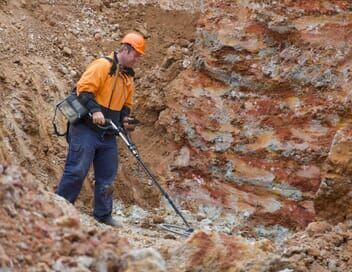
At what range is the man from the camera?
7059 mm

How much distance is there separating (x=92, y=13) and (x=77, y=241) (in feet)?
21.5

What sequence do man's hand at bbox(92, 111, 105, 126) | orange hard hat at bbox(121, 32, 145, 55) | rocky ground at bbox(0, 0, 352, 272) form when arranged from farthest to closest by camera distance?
rocky ground at bbox(0, 0, 352, 272) → orange hard hat at bbox(121, 32, 145, 55) → man's hand at bbox(92, 111, 105, 126)

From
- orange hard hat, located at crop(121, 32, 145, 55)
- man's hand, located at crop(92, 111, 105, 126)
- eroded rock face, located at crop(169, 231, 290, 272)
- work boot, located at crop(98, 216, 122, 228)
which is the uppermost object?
orange hard hat, located at crop(121, 32, 145, 55)

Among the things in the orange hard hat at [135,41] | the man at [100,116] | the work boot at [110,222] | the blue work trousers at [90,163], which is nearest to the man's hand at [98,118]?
the man at [100,116]

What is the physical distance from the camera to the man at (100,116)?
23.2 feet

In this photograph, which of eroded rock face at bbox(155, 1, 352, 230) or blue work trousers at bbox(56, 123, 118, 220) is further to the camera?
eroded rock face at bbox(155, 1, 352, 230)

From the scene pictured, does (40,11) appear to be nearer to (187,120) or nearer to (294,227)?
(187,120)

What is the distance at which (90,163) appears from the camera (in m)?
7.29

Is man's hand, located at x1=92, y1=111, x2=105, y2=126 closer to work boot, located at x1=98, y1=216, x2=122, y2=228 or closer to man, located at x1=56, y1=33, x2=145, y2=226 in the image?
man, located at x1=56, y1=33, x2=145, y2=226

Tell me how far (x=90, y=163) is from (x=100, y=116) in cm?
55

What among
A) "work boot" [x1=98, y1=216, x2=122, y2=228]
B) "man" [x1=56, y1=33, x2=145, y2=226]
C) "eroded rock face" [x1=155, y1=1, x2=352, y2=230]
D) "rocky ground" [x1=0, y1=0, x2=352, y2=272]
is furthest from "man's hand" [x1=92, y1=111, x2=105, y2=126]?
"eroded rock face" [x1=155, y1=1, x2=352, y2=230]

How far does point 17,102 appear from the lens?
8.43 meters

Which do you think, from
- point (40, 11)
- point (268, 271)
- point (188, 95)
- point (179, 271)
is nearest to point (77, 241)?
point (179, 271)

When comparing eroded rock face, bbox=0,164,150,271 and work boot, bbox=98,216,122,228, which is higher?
eroded rock face, bbox=0,164,150,271
